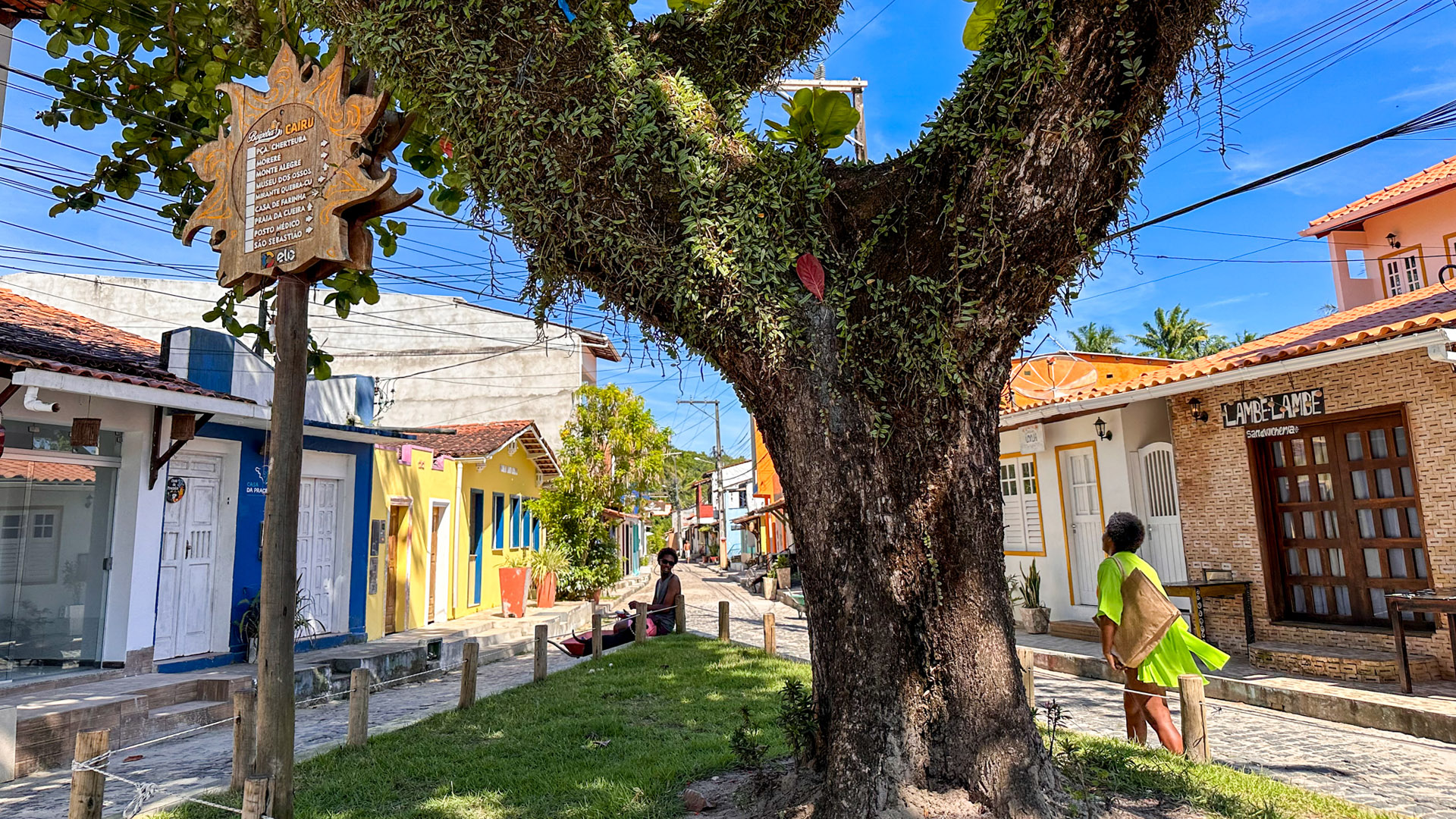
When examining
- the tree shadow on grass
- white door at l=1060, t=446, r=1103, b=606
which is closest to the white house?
white door at l=1060, t=446, r=1103, b=606

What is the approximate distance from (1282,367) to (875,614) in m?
7.38

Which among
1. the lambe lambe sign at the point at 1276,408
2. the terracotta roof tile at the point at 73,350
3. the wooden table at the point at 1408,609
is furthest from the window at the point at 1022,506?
the terracotta roof tile at the point at 73,350

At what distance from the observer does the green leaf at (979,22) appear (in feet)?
12.1

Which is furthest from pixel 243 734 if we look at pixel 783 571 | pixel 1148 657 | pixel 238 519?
pixel 783 571

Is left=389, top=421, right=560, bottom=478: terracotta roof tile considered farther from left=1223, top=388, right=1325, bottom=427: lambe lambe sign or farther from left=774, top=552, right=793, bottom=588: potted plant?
left=1223, top=388, right=1325, bottom=427: lambe lambe sign

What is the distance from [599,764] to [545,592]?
14.5m

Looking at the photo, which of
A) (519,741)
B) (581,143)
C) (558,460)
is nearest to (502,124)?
(581,143)

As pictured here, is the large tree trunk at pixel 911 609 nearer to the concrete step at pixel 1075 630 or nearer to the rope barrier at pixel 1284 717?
the rope barrier at pixel 1284 717

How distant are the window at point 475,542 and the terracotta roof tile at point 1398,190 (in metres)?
19.0

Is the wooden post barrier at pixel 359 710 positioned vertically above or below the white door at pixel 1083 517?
below

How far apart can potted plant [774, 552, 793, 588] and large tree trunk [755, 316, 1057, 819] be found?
68.6 feet

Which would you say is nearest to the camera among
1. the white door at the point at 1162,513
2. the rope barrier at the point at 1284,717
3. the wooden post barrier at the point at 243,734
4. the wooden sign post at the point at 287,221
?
the wooden sign post at the point at 287,221

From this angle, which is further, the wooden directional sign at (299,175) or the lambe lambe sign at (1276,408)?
the lambe lambe sign at (1276,408)

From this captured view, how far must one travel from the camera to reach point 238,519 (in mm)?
11289
